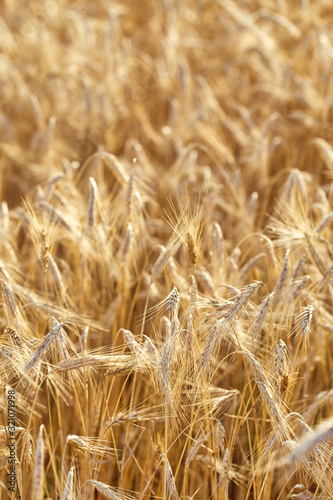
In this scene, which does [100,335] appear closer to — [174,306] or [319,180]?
[174,306]

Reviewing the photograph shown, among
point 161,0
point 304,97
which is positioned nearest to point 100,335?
point 304,97

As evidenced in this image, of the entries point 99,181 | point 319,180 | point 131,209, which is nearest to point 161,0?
point 319,180

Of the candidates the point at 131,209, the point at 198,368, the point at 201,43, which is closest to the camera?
the point at 198,368

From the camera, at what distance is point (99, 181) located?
249 cm

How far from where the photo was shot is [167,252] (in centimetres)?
159

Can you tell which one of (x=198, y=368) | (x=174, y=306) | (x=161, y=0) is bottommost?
(x=198, y=368)

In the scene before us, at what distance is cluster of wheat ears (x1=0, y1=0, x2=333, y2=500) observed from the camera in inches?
54.5

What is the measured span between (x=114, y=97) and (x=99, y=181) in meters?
1.03

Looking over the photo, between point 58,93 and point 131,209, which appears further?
point 58,93

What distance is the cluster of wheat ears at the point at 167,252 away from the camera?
1384mm

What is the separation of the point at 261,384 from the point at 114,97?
243 cm

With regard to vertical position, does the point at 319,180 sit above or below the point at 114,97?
below

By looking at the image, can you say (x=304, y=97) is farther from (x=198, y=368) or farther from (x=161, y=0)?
(x=198, y=368)

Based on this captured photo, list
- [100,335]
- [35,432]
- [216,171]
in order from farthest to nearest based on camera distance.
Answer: [216,171], [100,335], [35,432]
